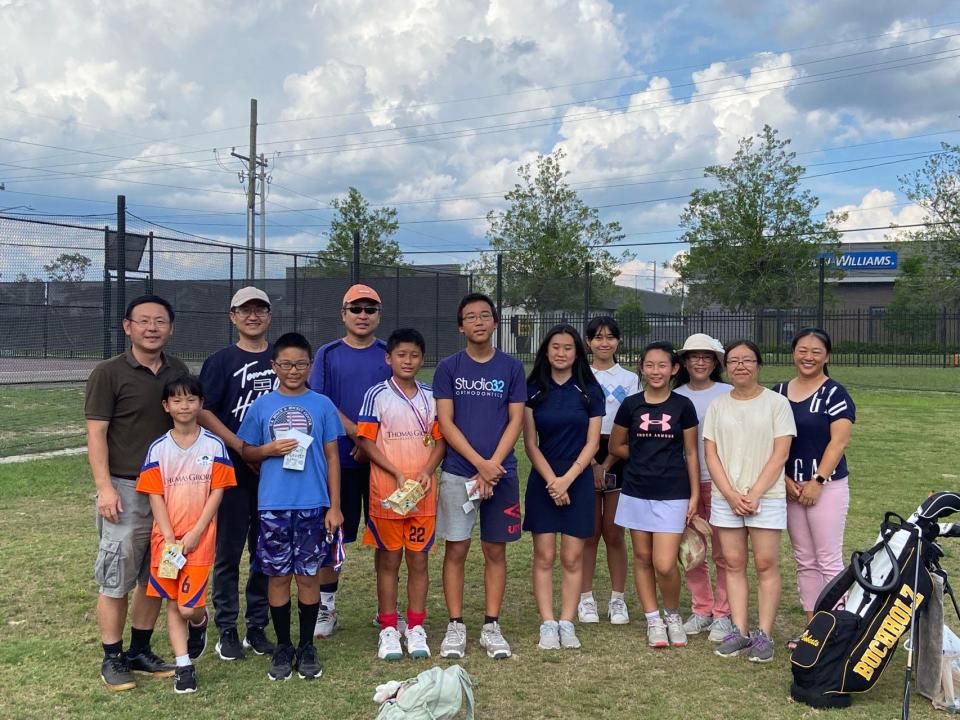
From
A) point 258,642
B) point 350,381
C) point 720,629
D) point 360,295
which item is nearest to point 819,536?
point 720,629

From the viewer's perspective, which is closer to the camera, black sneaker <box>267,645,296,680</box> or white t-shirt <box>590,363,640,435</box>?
black sneaker <box>267,645,296,680</box>

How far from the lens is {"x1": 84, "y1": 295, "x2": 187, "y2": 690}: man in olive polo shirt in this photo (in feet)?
12.4

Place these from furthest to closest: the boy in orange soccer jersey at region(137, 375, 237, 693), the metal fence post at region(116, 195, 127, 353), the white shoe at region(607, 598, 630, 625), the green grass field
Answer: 1. the metal fence post at region(116, 195, 127, 353)
2. the white shoe at region(607, 598, 630, 625)
3. the boy in orange soccer jersey at region(137, 375, 237, 693)
4. the green grass field

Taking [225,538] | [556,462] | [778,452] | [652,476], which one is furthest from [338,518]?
[778,452]

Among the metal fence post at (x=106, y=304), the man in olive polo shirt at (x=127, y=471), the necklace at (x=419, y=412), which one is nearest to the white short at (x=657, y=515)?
the necklace at (x=419, y=412)

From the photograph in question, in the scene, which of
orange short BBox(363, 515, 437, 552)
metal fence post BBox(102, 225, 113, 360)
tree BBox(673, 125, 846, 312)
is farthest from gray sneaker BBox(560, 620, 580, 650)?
tree BBox(673, 125, 846, 312)

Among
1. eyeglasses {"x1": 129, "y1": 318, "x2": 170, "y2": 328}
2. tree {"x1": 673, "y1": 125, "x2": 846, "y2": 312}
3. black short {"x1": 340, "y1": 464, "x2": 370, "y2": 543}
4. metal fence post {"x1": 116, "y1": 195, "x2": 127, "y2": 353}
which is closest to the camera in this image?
eyeglasses {"x1": 129, "y1": 318, "x2": 170, "y2": 328}

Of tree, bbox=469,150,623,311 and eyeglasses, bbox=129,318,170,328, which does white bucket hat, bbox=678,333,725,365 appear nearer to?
eyeglasses, bbox=129,318,170,328

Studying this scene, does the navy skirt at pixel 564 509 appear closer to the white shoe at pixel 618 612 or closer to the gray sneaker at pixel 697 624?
the white shoe at pixel 618 612

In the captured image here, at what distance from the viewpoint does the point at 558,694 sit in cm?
379

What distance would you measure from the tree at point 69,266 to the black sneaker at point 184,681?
11.2 m

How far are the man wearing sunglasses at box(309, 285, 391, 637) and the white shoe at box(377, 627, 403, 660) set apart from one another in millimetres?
467

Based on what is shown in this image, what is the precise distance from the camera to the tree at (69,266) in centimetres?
1382

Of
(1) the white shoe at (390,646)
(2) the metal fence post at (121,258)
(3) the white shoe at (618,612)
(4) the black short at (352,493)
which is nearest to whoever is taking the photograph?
(1) the white shoe at (390,646)
